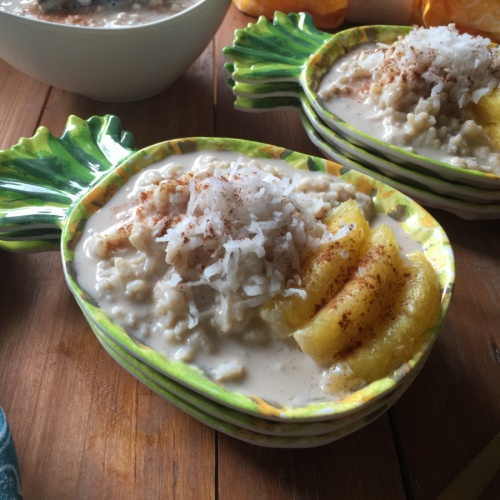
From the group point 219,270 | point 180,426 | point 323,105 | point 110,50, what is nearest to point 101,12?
point 110,50

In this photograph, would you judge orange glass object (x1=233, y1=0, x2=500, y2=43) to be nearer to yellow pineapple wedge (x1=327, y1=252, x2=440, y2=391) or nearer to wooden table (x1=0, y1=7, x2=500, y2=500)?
wooden table (x1=0, y1=7, x2=500, y2=500)

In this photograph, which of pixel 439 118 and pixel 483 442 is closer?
pixel 483 442

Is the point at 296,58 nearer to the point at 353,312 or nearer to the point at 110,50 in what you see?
the point at 110,50

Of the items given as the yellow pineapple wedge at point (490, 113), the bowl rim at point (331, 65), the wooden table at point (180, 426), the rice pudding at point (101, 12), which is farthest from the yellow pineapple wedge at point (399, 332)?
the rice pudding at point (101, 12)

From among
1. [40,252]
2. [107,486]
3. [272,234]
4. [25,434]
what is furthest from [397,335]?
[40,252]

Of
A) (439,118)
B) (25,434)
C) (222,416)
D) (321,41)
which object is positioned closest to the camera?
(222,416)

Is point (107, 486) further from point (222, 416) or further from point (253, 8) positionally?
point (253, 8)

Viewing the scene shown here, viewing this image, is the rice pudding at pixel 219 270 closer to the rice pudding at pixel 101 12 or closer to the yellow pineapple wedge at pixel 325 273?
the yellow pineapple wedge at pixel 325 273

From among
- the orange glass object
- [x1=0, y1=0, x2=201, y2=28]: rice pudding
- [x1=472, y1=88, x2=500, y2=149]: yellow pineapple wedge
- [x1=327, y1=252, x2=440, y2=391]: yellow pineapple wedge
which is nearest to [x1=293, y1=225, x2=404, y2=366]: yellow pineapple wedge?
[x1=327, y1=252, x2=440, y2=391]: yellow pineapple wedge
